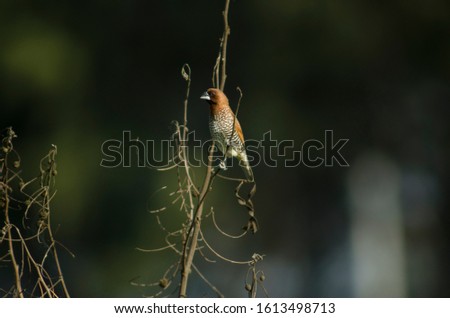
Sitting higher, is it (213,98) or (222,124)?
(213,98)

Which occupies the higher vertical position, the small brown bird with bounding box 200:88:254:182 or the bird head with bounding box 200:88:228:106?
the bird head with bounding box 200:88:228:106

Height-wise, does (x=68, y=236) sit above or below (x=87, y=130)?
below

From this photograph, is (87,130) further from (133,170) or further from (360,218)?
(360,218)

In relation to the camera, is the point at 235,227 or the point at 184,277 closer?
the point at 184,277

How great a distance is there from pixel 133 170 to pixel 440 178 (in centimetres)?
328

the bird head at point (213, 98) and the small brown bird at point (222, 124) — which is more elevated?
the bird head at point (213, 98)

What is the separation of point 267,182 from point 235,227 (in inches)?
26.3

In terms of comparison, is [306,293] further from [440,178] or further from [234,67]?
[234,67]

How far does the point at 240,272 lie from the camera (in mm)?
6973

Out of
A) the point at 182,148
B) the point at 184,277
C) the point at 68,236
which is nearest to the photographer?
the point at 184,277

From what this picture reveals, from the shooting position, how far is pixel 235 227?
6.96 m
